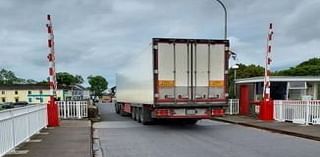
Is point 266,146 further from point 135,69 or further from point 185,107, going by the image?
point 135,69

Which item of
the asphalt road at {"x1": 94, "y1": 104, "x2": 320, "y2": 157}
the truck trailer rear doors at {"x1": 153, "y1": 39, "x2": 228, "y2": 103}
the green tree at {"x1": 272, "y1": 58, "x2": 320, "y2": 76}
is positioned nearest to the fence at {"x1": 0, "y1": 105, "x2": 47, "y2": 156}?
the asphalt road at {"x1": 94, "y1": 104, "x2": 320, "y2": 157}

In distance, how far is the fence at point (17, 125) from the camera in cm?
985

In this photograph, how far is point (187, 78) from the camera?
1752 centimetres

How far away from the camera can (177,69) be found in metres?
17.4

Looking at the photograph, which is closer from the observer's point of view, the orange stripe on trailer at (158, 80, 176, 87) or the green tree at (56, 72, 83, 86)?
the orange stripe on trailer at (158, 80, 176, 87)

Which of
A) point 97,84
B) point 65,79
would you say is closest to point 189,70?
point 65,79

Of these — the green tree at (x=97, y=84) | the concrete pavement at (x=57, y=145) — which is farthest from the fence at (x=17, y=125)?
the green tree at (x=97, y=84)

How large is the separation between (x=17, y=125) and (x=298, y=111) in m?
13.2

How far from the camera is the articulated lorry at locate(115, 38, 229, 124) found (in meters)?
17.2

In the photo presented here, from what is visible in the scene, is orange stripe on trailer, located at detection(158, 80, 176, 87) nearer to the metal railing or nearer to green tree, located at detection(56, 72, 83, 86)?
the metal railing

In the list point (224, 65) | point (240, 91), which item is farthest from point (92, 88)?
point (224, 65)

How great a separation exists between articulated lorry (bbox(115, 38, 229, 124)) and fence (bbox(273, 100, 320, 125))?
4.15 metres

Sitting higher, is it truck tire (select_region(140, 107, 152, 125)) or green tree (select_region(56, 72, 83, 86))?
green tree (select_region(56, 72, 83, 86))

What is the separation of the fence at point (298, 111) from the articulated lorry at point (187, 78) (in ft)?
13.6
